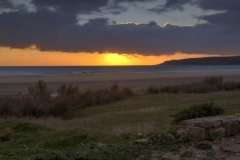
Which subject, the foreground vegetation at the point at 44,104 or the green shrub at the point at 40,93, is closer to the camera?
the foreground vegetation at the point at 44,104

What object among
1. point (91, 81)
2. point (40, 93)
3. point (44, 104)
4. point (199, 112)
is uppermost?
point (199, 112)

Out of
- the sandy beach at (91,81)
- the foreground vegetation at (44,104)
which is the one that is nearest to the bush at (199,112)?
the foreground vegetation at (44,104)

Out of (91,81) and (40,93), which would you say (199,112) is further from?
(91,81)

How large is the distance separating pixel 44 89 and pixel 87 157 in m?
15.7

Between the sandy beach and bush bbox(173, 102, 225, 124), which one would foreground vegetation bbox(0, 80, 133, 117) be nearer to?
bush bbox(173, 102, 225, 124)

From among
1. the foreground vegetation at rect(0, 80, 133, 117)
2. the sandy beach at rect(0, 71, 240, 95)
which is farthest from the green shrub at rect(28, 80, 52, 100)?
the sandy beach at rect(0, 71, 240, 95)

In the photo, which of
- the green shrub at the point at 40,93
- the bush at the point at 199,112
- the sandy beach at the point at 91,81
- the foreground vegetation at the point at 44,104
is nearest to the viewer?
the bush at the point at 199,112

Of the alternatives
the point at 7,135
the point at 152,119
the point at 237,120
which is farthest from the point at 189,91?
the point at 7,135

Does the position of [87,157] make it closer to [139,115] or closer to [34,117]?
[139,115]

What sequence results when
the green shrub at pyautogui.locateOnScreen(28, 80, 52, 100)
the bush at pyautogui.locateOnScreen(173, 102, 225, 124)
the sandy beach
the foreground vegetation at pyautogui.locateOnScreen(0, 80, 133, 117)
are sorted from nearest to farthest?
the bush at pyautogui.locateOnScreen(173, 102, 225, 124) → the foreground vegetation at pyautogui.locateOnScreen(0, 80, 133, 117) → the green shrub at pyautogui.locateOnScreen(28, 80, 52, 100) → the sandy beach

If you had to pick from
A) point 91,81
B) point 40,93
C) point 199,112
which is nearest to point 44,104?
point 40,93

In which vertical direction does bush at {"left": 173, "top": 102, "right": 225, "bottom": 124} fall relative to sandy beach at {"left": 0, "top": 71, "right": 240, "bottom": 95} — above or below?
above

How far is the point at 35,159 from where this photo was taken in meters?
6.53

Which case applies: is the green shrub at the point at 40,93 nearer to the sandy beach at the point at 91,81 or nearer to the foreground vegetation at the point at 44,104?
the foreground vegetation at the point at 44,104
